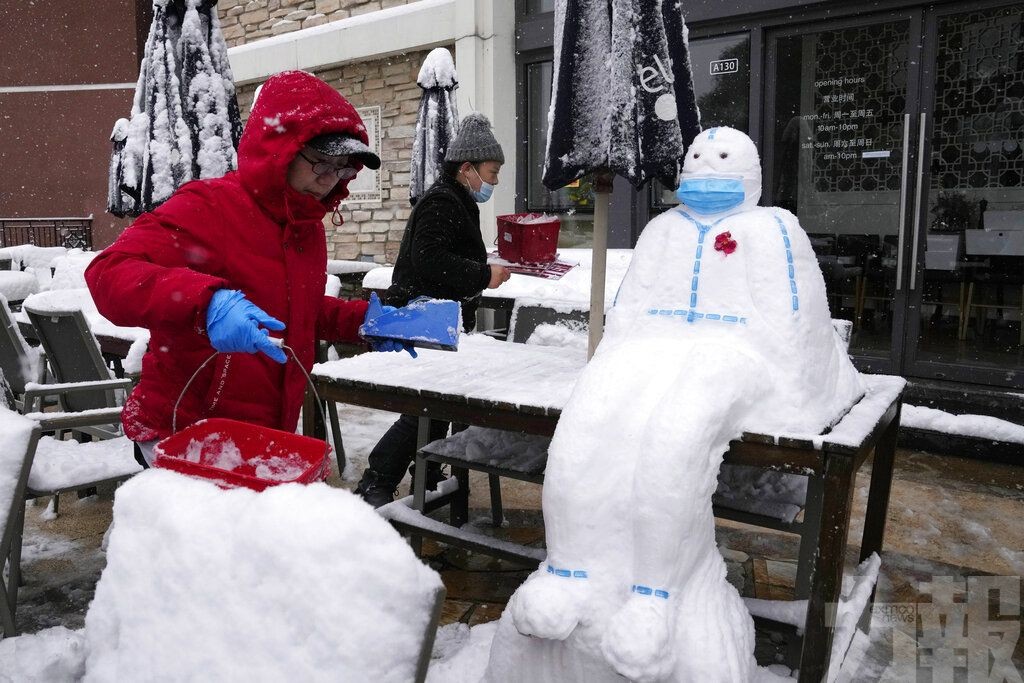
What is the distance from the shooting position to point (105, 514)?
4168mm

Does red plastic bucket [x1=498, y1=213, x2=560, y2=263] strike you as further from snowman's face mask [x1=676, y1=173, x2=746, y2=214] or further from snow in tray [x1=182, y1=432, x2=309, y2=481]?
snow in tray [x1=182, y1=432, x2=309, y2=481]

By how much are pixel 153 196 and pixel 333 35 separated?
4.54 meters

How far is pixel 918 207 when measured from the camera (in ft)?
18.6

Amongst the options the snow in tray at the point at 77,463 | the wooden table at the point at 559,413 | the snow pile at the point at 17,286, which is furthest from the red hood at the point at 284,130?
the snow pile at the point at 17,286

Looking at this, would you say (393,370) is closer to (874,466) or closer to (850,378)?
(850,378)

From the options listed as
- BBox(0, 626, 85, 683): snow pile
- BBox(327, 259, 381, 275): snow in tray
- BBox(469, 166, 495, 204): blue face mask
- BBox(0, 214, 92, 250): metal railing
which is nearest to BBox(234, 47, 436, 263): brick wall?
BBox(327, 259, 381, 275): snow in tray

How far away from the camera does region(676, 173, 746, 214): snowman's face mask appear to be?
8.20ft

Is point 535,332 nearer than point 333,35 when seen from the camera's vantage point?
Yes

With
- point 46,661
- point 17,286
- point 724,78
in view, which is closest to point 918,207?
point 724,78

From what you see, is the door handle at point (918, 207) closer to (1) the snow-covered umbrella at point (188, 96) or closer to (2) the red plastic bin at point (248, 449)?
(1) the snow-covered umbrella at point (188, 96)

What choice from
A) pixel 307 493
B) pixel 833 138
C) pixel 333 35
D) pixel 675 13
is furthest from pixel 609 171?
pixel 333 35

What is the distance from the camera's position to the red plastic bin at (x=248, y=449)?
1.66m

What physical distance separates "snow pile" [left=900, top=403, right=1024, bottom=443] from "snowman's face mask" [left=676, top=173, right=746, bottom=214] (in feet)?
9.74

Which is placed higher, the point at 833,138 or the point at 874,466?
the point at 833,138
